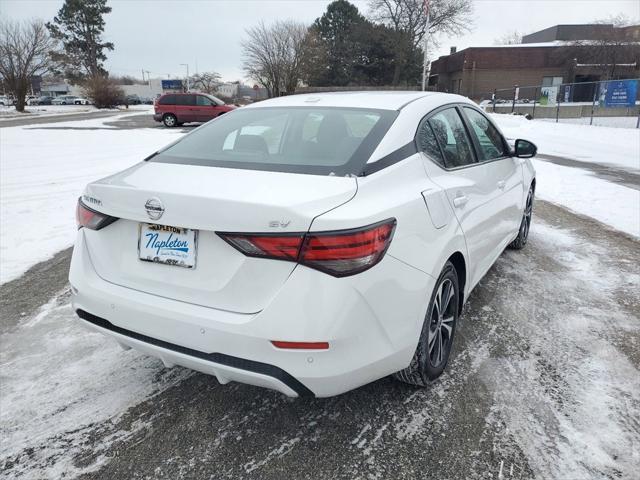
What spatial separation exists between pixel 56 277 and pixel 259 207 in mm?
3382

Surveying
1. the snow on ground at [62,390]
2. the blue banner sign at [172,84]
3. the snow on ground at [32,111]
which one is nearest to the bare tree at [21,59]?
the snow on ground at [32,111]

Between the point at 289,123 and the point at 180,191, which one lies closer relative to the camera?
the point at 180,191

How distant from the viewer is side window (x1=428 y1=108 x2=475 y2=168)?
2.96 metres

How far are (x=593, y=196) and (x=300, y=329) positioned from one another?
24.7 feet

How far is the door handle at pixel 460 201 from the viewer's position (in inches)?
107

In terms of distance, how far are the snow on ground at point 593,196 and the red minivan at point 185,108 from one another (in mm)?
17918

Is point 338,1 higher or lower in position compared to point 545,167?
higher

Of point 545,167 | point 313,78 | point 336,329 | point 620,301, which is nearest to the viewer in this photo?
point 336,329

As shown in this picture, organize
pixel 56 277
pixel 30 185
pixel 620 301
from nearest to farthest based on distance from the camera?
pixel 620 301 < pixel 56 277 < pixel 30 185

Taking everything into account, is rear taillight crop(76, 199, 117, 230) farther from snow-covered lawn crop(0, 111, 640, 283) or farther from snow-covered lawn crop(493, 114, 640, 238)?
snow-covered lawn crop(493, 114, 640, 238)

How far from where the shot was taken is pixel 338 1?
2274 inches

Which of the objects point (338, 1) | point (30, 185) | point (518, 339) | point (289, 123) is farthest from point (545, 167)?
point (338, 1)

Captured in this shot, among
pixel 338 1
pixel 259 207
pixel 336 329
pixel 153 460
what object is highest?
pixel 338 1

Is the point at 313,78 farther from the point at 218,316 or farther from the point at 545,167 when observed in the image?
the point at 218,316
